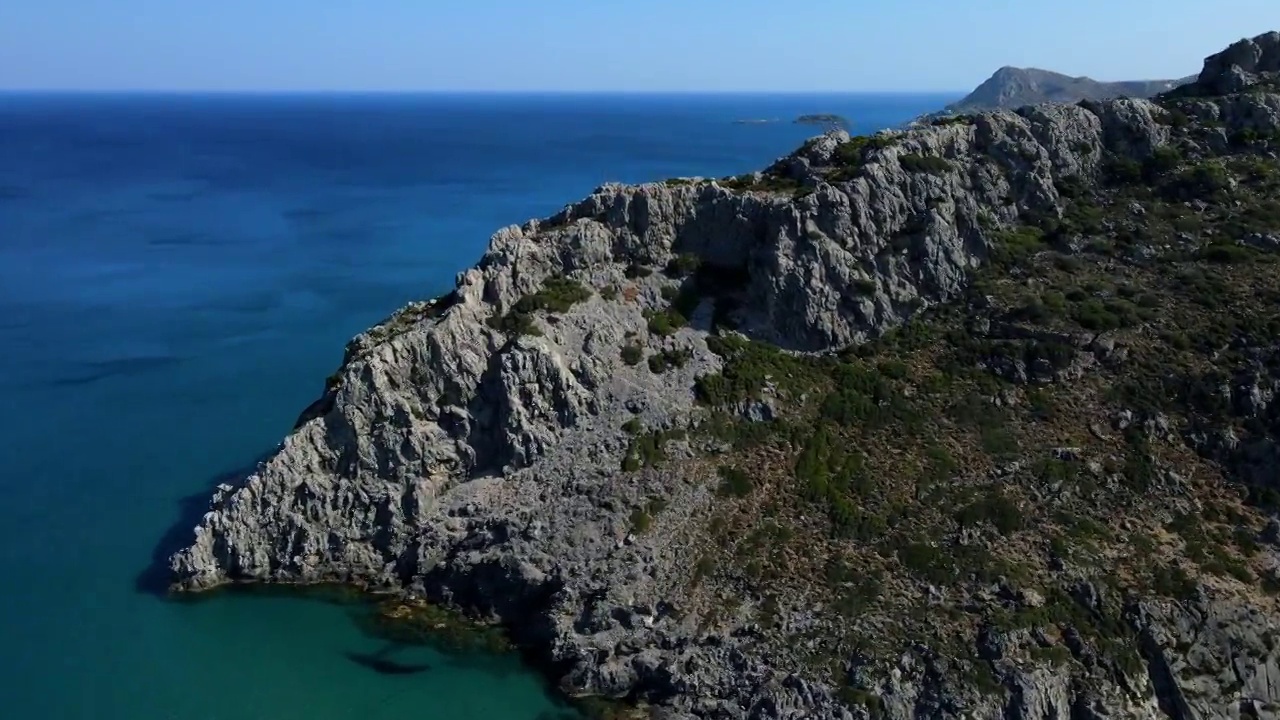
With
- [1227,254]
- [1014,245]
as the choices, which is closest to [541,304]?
[1014,245]

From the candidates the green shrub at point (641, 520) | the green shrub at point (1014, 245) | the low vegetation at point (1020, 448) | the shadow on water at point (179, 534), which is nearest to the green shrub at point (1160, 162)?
the low vegetation at point (1020, 448)

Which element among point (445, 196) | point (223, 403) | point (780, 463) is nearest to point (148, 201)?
point (445, 196)

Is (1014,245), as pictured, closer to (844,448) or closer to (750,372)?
(844,448)

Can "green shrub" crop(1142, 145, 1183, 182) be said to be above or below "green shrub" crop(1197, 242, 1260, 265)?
above

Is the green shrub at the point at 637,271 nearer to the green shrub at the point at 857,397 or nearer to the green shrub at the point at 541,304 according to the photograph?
the green shrub at the point at 541,304

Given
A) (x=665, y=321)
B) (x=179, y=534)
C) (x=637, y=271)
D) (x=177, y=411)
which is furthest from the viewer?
(x=177, y=411)

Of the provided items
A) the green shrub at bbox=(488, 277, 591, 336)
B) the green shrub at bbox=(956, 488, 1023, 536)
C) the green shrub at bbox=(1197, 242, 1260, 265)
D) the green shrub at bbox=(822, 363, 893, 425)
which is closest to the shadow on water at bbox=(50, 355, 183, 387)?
the green shrub at bbox=(488, 277, 591, 336)

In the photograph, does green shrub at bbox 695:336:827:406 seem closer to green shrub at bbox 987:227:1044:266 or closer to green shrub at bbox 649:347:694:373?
green shrub at bbox 649:347:694:373
